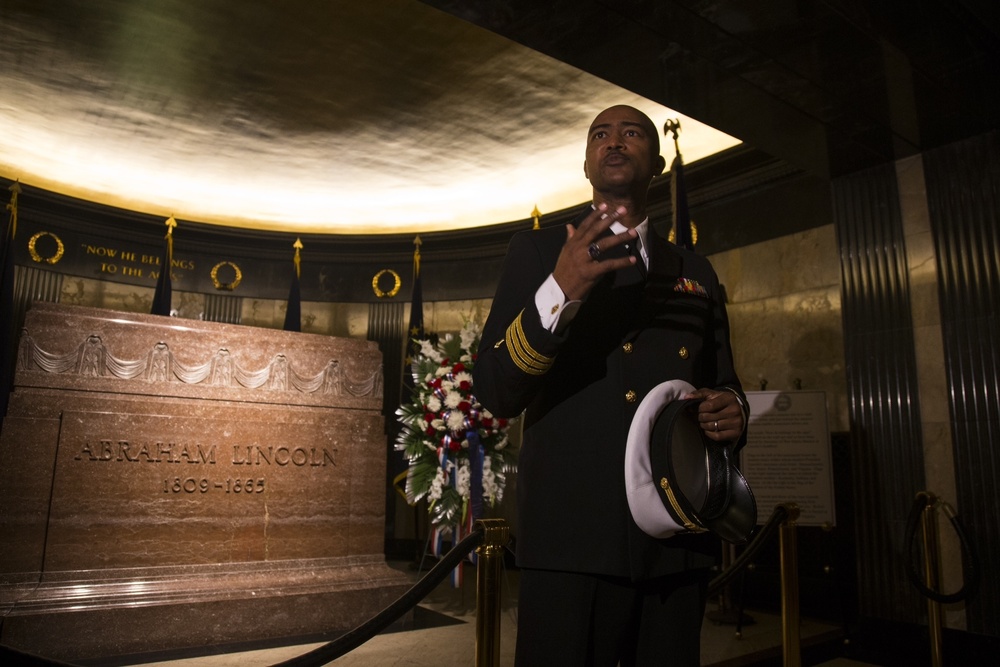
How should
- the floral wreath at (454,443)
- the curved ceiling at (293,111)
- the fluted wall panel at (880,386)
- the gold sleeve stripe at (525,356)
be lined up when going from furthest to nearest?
the curved ceiling at (293,111)
the floral wreath at (454,443)
the fluted wall panel at (880,386)
the gold sleeve stripe at (525,356)

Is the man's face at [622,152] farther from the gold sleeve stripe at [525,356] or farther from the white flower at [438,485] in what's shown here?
the white flower at [438,485]

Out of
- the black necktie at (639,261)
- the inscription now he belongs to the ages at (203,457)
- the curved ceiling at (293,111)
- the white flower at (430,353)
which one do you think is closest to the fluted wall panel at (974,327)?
the curved ceiling at (293,111)

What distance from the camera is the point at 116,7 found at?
5.30m

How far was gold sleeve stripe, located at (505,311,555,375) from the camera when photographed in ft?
4.21

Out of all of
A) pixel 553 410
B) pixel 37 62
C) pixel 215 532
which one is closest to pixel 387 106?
pixel 37 62

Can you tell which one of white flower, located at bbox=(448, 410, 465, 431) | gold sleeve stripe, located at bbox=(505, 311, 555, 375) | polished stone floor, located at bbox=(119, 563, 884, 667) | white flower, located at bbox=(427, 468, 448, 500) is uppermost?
white flower, located at bbox=(448, 410, 465, 431)

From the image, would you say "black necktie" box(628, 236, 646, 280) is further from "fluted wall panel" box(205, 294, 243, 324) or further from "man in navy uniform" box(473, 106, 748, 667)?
"fluted wall panel" box(205, 294, 243, 324)

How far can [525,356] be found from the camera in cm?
129

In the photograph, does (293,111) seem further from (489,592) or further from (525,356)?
(525,356)

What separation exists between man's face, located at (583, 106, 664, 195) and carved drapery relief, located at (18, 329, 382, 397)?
429 centimetres

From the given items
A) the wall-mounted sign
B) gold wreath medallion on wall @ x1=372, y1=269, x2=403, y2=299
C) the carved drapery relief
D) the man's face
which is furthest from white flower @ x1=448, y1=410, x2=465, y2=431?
gold wreath medallion on wall @ x1=372, y1=269, x2=403, y2=299

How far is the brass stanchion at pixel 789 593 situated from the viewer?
3248mm

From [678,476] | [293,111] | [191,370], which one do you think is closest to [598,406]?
[678,476]

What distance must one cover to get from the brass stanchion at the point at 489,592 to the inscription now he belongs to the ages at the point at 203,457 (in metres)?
3.36
